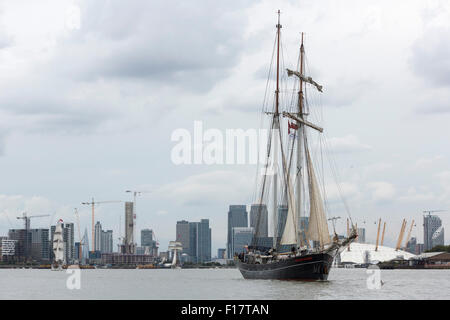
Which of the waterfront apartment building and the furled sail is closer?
the furled sail

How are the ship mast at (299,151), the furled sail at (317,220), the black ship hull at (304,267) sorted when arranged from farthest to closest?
1. the ship mast at (299,151)
2. the furled sail at (317,220)
3. the black ship hull at (304,267)

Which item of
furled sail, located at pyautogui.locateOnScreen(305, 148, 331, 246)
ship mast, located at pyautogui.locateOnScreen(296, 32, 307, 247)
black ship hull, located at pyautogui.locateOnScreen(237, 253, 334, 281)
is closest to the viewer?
black ship hull, located at pyautogui.locateOnScreen(237, 253, 334, 281)

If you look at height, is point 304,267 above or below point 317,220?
below

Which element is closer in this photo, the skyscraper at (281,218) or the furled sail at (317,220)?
the furled sail at (317,220)

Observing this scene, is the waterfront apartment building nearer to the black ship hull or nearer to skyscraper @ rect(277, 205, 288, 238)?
skyscraper @ rect(277, 205, 288, 238)

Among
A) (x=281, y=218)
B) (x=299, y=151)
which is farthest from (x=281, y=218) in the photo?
(x=299, y=151)

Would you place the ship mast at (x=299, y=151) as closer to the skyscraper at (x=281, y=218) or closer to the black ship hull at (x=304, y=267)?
the skyscraper at (x=281, y=218)

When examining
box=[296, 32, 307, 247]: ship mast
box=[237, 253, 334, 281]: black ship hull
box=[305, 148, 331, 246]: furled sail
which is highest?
box=[296, 32, 307, 247]: ship mast

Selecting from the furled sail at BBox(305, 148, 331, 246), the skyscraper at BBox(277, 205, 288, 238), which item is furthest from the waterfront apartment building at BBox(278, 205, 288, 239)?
the furled sail at BBox(305, 148, 331, 246)

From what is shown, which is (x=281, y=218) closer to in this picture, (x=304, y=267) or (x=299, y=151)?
(x=299, y=151)

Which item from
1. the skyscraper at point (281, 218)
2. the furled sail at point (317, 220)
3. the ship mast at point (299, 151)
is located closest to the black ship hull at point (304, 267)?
the furled sail at point (317, 220)

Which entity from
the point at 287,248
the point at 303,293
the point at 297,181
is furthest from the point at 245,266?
the point at 303,293
